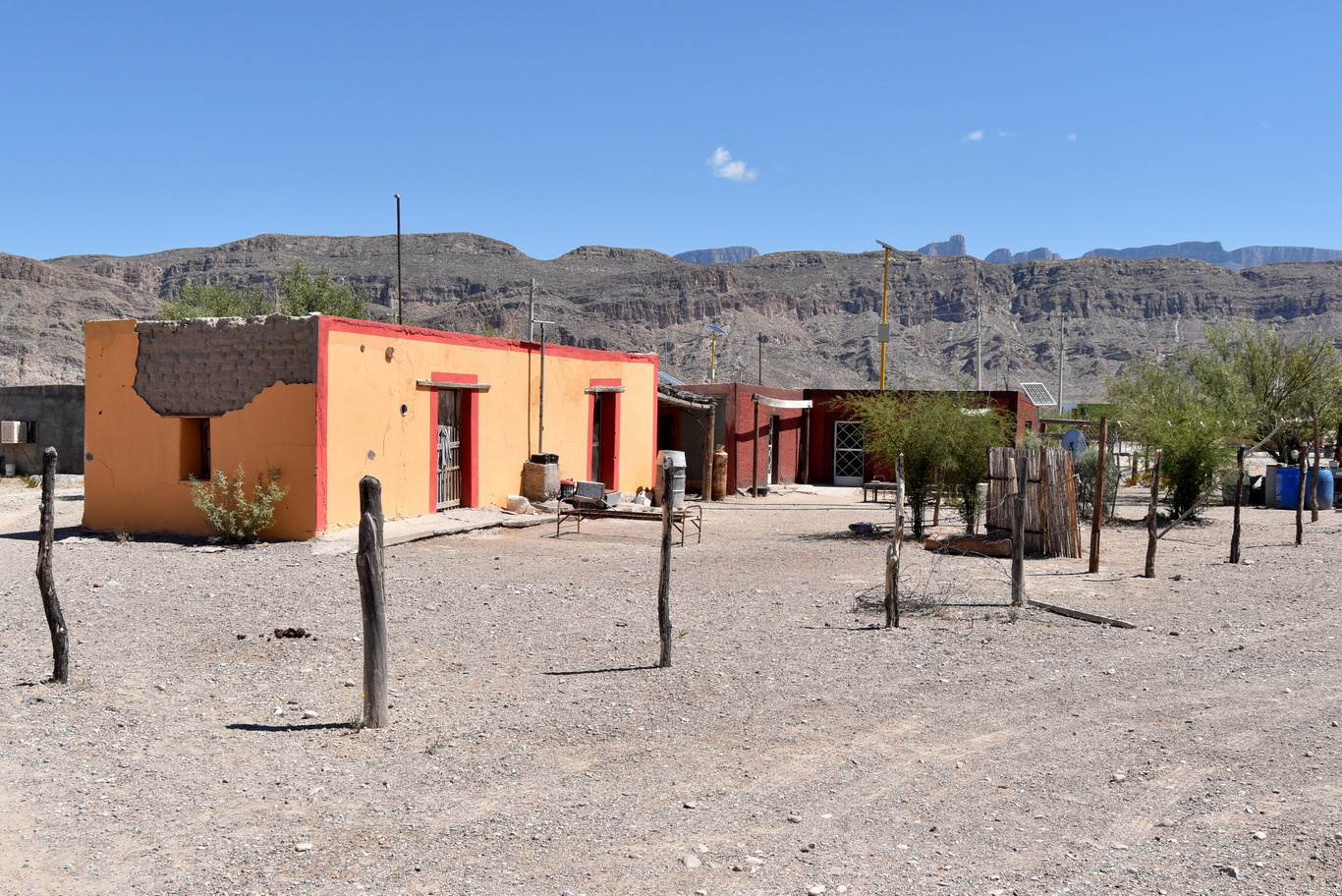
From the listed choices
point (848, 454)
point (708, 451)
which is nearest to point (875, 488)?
point (708, 451)

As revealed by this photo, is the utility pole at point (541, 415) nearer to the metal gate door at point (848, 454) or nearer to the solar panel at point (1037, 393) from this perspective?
the metal gate door at point (848, 454)

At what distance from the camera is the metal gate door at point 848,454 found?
27391 mm

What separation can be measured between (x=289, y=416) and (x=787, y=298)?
8139cm

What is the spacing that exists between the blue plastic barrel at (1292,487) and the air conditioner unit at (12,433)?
29225 millimetres

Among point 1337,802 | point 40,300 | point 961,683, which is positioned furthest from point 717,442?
point 40,300

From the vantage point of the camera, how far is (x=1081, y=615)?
28.3 ft

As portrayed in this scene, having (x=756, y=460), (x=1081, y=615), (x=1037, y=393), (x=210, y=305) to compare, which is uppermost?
(x=210, y=305)

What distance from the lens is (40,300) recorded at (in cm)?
6800

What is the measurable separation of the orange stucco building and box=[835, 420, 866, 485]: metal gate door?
1337cm

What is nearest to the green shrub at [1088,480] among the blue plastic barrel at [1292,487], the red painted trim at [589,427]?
the blue plastic barrel at [1292,487]

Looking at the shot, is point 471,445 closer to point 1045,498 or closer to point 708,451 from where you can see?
point 708,451

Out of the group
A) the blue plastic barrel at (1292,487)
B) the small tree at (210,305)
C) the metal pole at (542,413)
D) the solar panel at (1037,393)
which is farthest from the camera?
the small tree at (210,305)

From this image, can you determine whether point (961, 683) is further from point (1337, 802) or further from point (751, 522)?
point (751, 522)

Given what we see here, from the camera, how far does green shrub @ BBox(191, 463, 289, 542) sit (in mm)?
12773
